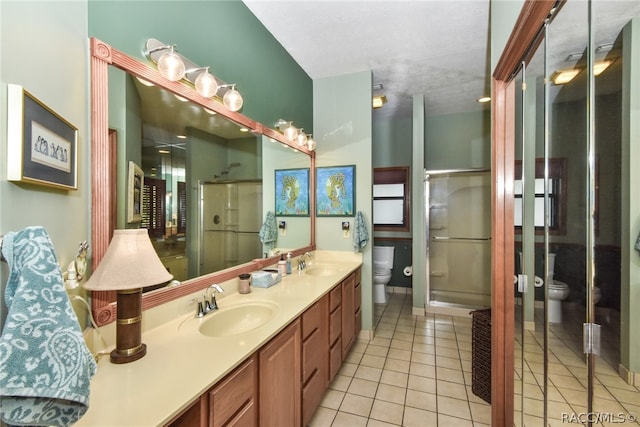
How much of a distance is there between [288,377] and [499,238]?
143 centimetres

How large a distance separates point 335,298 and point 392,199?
2.74 m

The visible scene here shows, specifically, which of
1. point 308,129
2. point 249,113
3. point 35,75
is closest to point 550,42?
point 249,113

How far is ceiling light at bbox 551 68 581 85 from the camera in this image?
3.78 ft

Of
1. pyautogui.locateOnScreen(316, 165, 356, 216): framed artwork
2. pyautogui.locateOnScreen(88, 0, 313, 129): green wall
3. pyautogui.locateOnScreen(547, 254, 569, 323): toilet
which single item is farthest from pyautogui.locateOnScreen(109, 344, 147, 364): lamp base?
pyautogui.locateOnScreen(316, 165, 356, 216): framed artwork

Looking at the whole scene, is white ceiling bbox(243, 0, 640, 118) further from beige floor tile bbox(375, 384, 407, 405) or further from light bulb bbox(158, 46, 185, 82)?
beige floor tile bbox(375, 384, 407, 405)

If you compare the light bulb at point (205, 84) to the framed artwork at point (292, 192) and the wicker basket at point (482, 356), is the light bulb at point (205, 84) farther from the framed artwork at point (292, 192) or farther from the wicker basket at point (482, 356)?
the wicker basket at point (482, 356)

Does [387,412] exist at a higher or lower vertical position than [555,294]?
lower

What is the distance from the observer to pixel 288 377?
54.5 inches

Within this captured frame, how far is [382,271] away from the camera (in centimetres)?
405

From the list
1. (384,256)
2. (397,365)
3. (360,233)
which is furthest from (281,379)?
(384,256)

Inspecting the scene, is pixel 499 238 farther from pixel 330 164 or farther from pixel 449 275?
pixel 449 275

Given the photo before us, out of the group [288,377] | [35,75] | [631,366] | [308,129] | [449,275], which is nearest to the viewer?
[35,75]

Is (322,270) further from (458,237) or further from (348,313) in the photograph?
(458,237)

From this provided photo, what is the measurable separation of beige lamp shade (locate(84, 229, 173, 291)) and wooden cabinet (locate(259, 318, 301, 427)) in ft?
1.80
